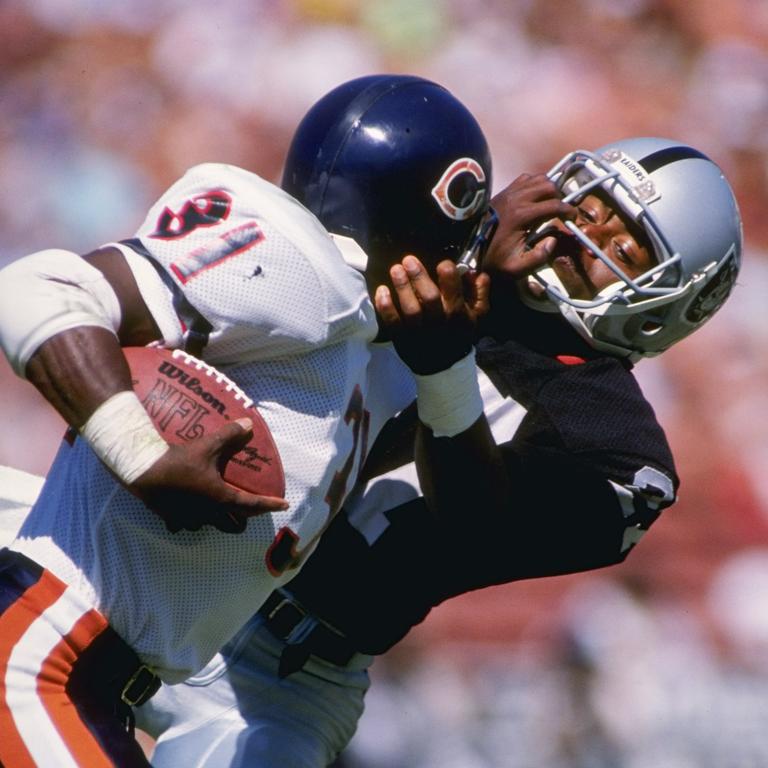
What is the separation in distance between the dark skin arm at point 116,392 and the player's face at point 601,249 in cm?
115

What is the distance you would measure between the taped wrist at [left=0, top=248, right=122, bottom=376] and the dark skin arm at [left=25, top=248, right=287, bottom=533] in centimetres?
2

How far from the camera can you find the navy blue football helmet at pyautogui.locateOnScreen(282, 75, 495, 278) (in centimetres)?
204

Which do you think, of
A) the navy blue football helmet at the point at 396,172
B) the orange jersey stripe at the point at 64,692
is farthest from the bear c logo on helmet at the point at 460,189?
the orange jersey stripe at the point at 64,692

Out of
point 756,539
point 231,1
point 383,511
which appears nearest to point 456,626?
point 756,539

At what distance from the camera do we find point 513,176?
195 inches

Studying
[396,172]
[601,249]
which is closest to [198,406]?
[396,172]

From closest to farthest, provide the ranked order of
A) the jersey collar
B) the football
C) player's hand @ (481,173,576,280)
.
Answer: the football
the jersey collar
player's hand @ (481,173,576,280)

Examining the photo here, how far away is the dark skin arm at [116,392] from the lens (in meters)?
1.57

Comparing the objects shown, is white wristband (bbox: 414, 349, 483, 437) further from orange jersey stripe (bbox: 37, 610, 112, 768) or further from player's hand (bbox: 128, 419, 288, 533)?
orange jersey stripe (bbox: 37, 610, 112, 768)

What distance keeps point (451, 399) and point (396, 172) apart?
39cm

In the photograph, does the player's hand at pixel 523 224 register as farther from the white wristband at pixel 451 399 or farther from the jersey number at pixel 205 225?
the jersey number at pixel 205 225

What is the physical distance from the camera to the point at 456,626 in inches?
163

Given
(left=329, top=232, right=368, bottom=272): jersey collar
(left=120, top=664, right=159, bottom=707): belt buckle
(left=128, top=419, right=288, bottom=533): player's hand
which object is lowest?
(left=120, top=664, right=159, bottom=707): belt buckle

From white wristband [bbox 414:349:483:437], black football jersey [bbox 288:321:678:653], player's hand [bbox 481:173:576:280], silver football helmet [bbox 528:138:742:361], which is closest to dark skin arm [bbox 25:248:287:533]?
white wristband [bbox 414:349:483:437]
